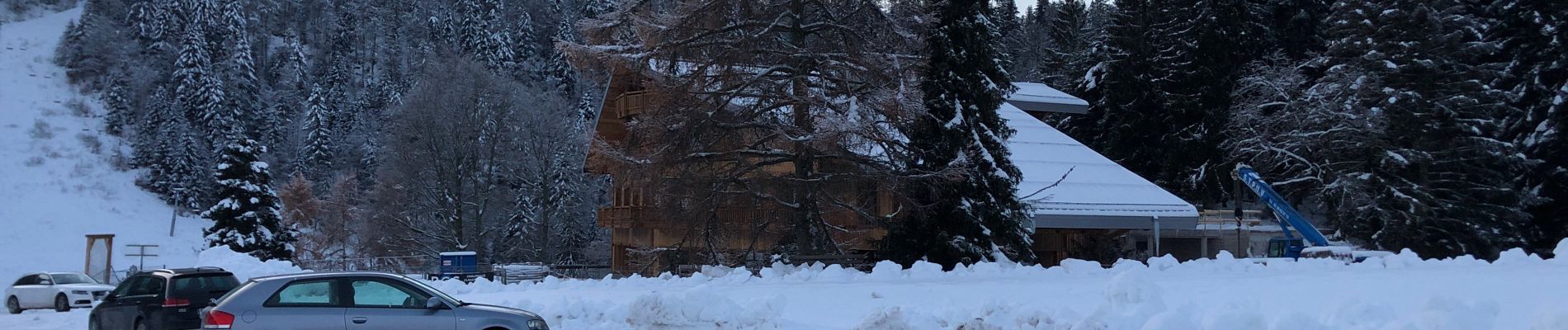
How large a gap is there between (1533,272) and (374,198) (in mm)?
45794

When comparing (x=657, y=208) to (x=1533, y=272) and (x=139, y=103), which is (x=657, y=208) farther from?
(x=139, y=103)

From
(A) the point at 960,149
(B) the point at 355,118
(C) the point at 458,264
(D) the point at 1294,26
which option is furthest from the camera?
(B) the point at 355,118

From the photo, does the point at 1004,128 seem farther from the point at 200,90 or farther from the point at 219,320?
the point at 200,90

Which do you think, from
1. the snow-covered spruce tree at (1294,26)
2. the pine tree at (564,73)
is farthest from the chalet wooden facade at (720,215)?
the pine tree at (564,73)

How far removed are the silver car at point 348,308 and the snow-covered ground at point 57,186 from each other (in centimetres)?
4757

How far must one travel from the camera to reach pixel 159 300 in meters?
16.0

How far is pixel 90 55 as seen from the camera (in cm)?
9869

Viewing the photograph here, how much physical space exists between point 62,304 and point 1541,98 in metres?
48.9

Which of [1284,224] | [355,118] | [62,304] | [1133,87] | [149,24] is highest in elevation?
[149,24]

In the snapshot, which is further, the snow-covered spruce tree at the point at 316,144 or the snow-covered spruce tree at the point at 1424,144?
the snow-covered spruce tree at the point at 316,144

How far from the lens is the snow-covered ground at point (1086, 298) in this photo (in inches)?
414

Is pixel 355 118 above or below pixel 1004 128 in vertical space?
above

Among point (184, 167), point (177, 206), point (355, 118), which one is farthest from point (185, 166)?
point (355, 118)

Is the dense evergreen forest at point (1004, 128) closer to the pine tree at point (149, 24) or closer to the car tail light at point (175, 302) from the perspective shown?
the car tail light at point (175, 302)
